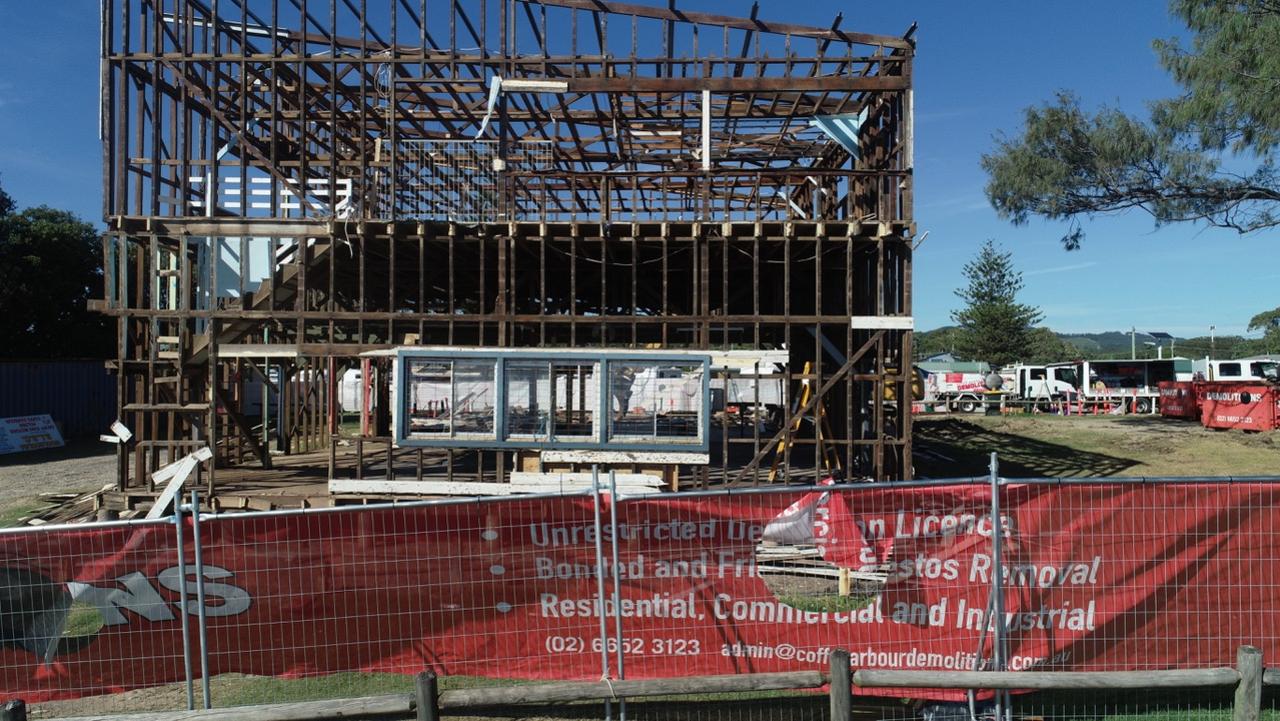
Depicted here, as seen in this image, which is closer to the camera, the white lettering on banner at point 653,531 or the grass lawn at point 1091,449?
the white lettering on banner at point 653,531

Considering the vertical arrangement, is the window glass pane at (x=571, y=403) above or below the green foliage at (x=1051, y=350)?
below

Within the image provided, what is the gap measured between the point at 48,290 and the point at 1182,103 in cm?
4513

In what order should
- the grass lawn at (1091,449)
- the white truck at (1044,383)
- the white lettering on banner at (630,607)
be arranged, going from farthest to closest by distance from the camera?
the white truck at (1044,383), the grass lawn at (1091,449), the white lettering on banner at (630,607)

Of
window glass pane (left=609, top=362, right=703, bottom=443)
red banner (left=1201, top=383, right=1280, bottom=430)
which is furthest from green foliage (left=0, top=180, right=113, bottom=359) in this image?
red banner (left=1201, top=383, right=1280, bottom=430)

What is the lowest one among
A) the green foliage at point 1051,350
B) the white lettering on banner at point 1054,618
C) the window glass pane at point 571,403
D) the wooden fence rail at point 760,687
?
the wooden fence rail at point 760,687

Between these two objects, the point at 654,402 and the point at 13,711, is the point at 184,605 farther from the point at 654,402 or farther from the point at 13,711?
the point at 654,402

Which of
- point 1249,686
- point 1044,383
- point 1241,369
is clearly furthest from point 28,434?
point 1241,369

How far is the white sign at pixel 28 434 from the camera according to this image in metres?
25.1

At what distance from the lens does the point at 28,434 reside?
85.1ft

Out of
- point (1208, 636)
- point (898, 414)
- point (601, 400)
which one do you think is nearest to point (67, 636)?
point (601, 400)

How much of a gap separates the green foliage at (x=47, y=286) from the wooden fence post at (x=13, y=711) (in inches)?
1518

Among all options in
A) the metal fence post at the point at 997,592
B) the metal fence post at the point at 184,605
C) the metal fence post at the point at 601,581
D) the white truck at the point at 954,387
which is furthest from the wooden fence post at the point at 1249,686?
the white truck at the point at 954,387

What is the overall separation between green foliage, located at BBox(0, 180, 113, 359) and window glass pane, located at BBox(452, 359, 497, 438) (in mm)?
33194

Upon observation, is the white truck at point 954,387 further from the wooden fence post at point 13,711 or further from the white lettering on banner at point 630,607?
the wooden fence post at point 13,711
